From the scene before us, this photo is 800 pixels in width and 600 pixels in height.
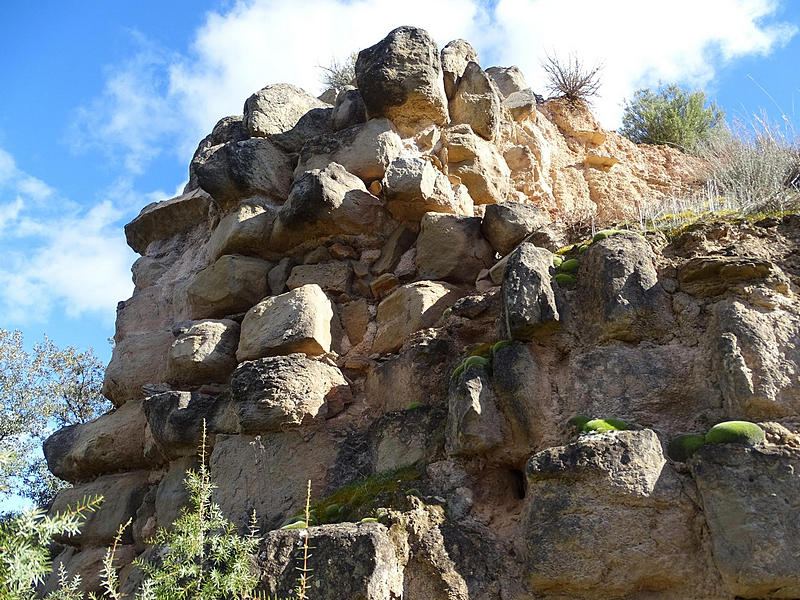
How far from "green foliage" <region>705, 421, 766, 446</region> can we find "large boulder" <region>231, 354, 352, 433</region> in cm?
321

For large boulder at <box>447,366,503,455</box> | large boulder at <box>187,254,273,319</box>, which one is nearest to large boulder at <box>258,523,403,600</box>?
large boulder at <box>447,366,503,455</box>

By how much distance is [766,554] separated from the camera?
4.23 metres

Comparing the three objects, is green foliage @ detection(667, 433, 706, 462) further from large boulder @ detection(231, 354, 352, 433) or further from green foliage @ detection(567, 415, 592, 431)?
large boulder @ detection(231, 354, 352, 433)

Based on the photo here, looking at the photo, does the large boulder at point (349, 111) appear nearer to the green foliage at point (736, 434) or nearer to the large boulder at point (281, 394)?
the large boulder at point (281, 394)

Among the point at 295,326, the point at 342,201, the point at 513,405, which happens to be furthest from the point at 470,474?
the point at 342,201

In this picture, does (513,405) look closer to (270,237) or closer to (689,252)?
(689,252)

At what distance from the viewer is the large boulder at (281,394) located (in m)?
6.54

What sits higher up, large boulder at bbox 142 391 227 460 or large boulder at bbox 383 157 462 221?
large boulder at bbox 383 157 462 221

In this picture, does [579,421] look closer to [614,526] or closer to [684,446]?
[684,446]

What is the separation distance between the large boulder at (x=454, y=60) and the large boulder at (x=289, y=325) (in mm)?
3340

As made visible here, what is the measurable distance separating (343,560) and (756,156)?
282 inches

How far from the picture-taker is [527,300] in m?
5.71

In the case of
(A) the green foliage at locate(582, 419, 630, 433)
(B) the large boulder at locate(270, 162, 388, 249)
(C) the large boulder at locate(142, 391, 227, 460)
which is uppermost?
(B) the large boulder at locate(270, 162, 388, 249)

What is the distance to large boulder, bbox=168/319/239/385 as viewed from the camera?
25.0ft
